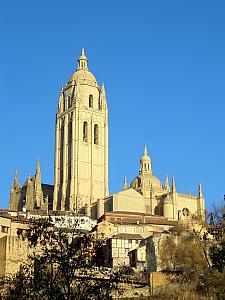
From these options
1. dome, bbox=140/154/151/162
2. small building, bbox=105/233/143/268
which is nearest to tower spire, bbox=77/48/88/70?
dome, bbox=140/154/151/162

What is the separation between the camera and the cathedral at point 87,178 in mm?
96438

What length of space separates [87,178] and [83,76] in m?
20.1

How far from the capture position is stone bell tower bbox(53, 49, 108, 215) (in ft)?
344

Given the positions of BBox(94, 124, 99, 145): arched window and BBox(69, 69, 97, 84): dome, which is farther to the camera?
BBox(69, 69, 97, 84): dome

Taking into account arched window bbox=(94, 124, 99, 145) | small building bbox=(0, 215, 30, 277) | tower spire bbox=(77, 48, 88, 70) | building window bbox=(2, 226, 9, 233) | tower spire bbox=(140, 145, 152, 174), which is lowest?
small building bbox=(0, 215, 30, 277)

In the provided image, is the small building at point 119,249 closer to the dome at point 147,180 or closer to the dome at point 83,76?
the dome at point 147,180

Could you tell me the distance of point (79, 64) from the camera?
122 metres

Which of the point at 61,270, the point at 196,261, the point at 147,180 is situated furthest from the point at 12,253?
the point at 147,180

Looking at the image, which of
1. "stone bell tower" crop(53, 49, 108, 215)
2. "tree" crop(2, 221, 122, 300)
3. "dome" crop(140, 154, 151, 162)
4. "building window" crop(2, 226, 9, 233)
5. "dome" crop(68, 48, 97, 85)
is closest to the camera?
"tree" crop(2, 221, 122, 300)

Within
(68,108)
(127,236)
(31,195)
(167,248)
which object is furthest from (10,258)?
(68,108)

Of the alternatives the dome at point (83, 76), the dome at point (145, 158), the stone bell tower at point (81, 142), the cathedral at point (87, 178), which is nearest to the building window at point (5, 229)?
the cathedral at point (87, 178)

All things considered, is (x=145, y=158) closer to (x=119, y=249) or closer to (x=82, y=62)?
(x=82, y=62)

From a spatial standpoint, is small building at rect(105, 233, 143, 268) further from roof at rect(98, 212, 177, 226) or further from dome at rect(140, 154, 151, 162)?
dome at rect(140, 154, 151, 162)

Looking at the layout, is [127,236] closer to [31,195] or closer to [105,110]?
[31,195]
